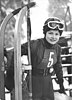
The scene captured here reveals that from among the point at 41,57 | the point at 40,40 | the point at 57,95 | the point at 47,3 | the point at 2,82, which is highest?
the point at 47,3

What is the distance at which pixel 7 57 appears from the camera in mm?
2613

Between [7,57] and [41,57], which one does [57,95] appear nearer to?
[41,57]

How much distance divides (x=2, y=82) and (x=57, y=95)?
110 centimetres

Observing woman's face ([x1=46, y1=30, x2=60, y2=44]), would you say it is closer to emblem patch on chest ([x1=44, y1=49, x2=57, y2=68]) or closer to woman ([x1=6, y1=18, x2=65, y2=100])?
woman ([x1=6, y1=18, x2=65, y2=100])

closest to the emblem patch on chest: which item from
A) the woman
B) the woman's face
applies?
the woman

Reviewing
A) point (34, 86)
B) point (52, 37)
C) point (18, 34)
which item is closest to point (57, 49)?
point (52, 37)

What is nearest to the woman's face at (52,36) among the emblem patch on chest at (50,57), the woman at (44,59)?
the woman at (44,59)

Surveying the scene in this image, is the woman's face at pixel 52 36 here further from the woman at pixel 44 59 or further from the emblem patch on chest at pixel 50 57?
the emblem patch on chest at pixel 50 57

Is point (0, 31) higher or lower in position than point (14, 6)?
lower

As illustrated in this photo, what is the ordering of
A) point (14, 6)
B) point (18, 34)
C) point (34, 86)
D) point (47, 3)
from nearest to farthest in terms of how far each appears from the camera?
point (18, 34)
point (34, 86)
point (14, 6)
point (47, 3)

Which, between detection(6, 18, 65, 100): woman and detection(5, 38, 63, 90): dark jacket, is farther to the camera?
detection(6, 18, 65, 100): woman

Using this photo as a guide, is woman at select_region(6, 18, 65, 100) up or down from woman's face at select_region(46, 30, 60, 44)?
down

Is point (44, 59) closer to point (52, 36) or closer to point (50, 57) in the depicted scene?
point (50, 57)

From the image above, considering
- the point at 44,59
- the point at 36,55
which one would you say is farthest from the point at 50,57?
the point at 36,55
